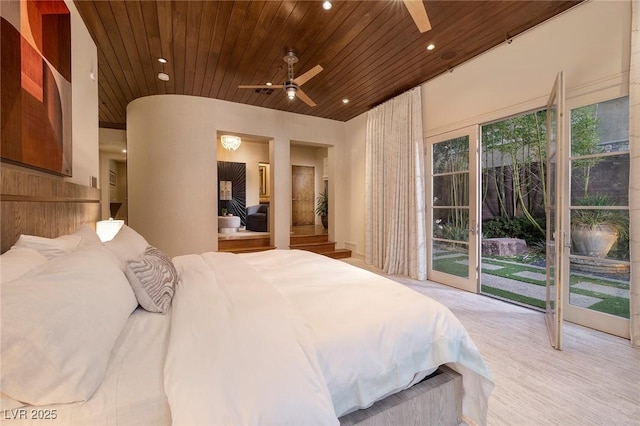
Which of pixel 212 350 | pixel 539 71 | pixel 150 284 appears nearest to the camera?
pixel 212 350

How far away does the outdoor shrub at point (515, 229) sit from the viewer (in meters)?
5.48

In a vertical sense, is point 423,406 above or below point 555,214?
below

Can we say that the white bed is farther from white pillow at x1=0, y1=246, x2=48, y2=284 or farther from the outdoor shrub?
the outdoor shrub

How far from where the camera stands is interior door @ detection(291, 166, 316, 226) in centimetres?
801

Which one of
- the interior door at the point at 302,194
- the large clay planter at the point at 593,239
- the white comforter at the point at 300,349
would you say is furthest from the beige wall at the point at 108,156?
the large clay planter at the point at 593,239

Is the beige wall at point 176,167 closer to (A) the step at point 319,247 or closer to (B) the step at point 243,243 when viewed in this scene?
(B) the step at point 243,243

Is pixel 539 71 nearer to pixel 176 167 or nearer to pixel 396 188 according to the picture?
pixel 396 188

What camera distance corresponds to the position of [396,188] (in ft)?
14.4

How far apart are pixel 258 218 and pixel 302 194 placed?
1989mm

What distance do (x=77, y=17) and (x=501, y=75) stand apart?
4.50 metres

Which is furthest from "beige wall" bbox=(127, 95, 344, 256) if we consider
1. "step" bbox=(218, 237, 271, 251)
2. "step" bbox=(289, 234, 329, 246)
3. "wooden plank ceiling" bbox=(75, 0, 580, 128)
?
"step" bbox=(289, 234, 329, 246)

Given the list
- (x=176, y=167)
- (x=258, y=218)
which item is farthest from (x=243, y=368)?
(x=258, y=218)

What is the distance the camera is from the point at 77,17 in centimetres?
243

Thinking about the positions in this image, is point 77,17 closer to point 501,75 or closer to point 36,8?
point 36,8
